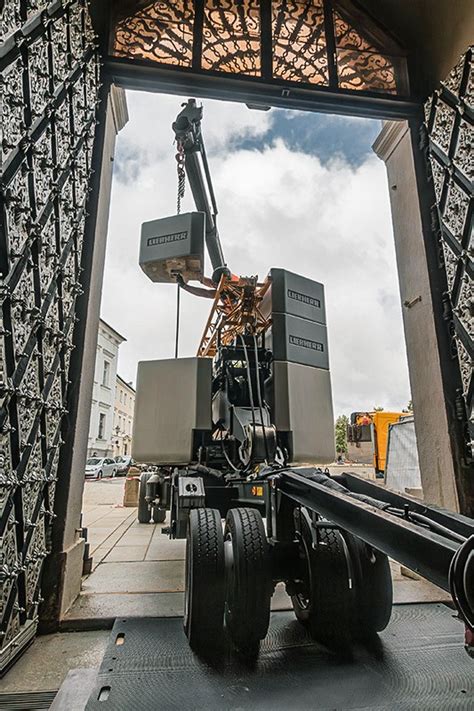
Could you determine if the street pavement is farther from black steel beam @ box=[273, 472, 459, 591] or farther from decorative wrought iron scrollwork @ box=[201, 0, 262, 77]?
decorative wrought iron scrollwork @ box=[201, 0, 262, 77]

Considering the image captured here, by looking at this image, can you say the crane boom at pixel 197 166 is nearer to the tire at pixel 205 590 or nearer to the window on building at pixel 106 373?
the tire at pixel 205 590

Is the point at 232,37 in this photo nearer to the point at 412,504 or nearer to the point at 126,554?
the point at 412,504

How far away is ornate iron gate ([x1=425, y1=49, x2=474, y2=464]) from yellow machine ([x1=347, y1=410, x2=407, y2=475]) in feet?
25.5

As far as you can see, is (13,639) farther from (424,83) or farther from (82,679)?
(424,83)

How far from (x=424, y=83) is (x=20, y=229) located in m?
4.35

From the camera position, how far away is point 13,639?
2191 mm

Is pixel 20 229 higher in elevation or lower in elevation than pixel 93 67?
lower

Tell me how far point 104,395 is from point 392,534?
26.6 meters

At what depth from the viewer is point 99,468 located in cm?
2009

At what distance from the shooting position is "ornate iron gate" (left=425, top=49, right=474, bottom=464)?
11.0ft

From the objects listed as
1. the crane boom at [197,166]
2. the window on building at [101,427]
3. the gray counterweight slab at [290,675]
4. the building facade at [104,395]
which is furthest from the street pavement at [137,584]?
the window on building at [101,427]

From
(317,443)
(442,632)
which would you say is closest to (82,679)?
(442,632)

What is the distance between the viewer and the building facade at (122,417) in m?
29.5

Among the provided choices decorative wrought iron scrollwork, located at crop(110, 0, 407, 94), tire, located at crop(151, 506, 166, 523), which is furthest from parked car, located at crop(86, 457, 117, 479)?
decorative wrought iron scrollwork, located at crop(110, 0, 407, 94)
